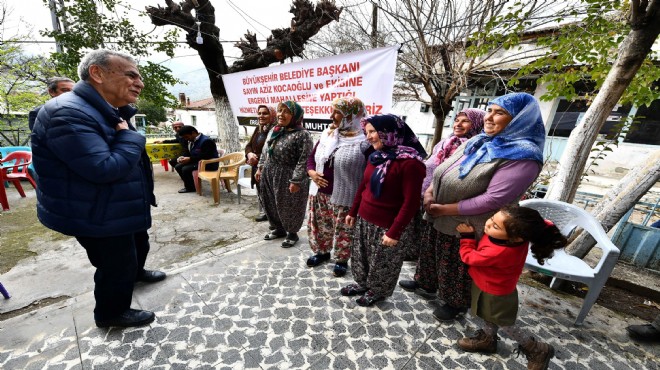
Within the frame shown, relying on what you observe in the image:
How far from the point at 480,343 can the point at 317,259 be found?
5.07 feet

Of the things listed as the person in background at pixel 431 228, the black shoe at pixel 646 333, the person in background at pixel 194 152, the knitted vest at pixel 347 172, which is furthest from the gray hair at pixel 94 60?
the black shoe at pixel 646 333

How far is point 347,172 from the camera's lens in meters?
2.26

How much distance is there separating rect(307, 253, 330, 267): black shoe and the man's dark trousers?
1498mm

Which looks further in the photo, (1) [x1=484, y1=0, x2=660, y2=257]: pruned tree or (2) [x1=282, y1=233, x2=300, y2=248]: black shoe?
(2) [x1=282, y1=233, x2=300, y2=248]: black shoe

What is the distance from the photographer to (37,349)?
1731mm

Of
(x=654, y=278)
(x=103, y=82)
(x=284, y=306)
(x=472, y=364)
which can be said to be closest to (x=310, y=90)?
(x=103, y=82)

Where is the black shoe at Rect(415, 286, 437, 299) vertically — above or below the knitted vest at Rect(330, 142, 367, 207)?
below

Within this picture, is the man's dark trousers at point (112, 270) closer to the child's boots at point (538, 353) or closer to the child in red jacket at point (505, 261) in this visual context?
the child in red jacket at point (505, 261)

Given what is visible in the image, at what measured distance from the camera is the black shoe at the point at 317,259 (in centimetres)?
277

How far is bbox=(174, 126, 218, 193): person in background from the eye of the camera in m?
5.22

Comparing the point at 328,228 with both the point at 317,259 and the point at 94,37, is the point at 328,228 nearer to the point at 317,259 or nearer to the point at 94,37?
the point at 317,259

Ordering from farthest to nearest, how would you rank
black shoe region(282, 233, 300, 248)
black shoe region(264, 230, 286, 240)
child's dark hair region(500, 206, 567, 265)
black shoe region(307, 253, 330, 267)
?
black shoe region(264, 230, 286, 240) → black shoe region(282, 233, 300, 248) → black shoe region(307, 253, 330, 267) → child's dark hair region(500, 206, 567, 265)

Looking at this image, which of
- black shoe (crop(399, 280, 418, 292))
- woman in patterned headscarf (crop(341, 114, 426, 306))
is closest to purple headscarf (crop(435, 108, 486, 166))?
woman in patterned headscarf (crop(341, 114, 426, 306))

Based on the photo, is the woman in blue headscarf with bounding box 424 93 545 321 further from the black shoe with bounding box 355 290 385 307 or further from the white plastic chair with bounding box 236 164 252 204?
the white plastic chair with bounding box 236 164 252 204
